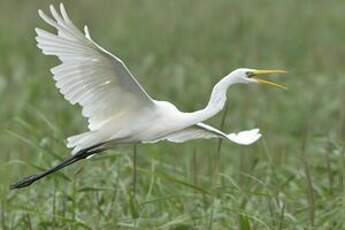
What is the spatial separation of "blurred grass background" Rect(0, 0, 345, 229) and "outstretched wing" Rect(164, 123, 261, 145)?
160 mm

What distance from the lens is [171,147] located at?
22.5 ft

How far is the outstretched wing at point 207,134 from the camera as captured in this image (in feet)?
14.1

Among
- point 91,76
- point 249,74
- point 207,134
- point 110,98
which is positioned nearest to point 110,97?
point 110,98

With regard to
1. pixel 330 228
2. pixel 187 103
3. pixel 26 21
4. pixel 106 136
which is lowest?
pixel 330 228

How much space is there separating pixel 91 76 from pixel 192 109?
4.01 metres

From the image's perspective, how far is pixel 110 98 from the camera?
4312 mm

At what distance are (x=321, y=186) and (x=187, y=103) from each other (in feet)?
10.5

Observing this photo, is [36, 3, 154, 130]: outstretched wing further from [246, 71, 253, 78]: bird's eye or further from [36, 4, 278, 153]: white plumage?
[246, 71, 253, 78]: bird's eye

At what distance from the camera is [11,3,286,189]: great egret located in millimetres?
4062

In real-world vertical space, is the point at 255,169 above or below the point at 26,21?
below

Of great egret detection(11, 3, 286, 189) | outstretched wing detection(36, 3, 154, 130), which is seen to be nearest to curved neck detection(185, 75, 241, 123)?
great egret detection(11, 3, 286, 189)

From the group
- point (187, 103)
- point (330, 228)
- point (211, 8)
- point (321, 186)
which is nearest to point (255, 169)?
point (321, 186)

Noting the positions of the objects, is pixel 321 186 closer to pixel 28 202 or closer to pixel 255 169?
pixel 255 169

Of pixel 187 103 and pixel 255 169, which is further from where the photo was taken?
pixel 187 103
